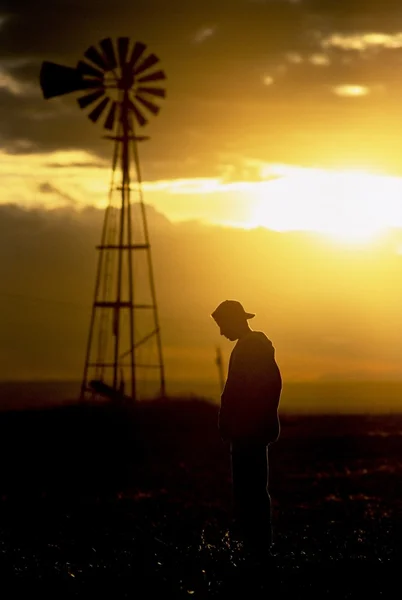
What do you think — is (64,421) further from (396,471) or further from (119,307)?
(396,471)

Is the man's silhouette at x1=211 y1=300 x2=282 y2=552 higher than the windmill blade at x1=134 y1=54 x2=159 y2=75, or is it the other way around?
the windmill blade at x1=134 y1=54 x2=159 y2=75

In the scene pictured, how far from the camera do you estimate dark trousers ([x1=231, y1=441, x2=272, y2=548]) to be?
10.0 m

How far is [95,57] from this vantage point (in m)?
38.1

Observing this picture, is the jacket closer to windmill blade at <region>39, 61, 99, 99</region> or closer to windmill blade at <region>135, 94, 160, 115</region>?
windmill blade at <region>39, 61, 99, 99</region>

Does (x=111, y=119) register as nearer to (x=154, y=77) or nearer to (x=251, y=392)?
(x=154, y=77)

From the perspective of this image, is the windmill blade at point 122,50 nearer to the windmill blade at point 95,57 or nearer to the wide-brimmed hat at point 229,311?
the windmill blade at point 95,57

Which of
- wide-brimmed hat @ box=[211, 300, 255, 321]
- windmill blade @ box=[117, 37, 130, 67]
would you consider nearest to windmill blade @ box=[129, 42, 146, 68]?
windmill blade @ box=[117, 37, 130, 67]

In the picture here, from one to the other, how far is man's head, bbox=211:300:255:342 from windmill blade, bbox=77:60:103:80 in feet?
93.4

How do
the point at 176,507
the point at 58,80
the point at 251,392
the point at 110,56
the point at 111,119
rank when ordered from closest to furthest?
the point at 251,392 < the point at 176,507 < the point at 58,80 < the point at 111,119 < the point at 110,56

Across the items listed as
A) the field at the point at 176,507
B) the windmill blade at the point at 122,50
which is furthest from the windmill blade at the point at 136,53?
the field at the point at 176,507

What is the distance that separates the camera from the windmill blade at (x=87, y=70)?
37375 millimetres

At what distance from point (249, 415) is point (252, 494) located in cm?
75

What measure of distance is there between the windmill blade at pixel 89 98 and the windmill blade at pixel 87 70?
626 mm

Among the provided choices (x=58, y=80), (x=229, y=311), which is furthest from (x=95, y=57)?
(x=229, y=311)
